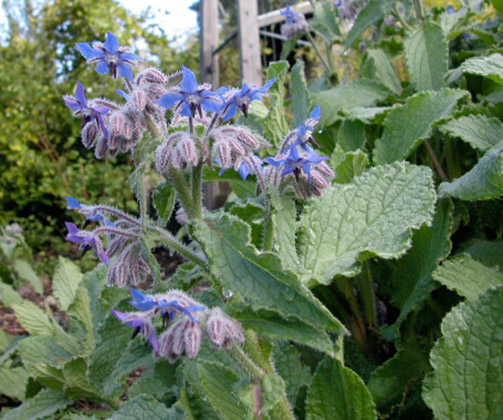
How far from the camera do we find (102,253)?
1047mm

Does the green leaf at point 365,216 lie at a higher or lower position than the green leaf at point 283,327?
higher

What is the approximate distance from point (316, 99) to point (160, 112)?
0.98 meters

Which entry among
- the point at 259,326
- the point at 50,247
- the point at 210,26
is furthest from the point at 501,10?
the point at 50,247

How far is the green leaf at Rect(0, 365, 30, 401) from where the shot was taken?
212 cm

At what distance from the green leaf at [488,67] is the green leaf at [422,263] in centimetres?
30

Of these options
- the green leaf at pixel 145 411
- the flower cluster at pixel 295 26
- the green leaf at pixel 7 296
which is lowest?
the green leaf at pixel 7 296

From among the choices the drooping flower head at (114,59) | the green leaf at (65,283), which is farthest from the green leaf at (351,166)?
the green leaf at (65,283)

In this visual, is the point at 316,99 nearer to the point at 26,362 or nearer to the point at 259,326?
the point at 259,326

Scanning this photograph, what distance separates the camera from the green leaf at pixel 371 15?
1.96 metres

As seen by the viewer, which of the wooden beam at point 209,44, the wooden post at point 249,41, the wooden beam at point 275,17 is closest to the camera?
the wooden post at point 249,41

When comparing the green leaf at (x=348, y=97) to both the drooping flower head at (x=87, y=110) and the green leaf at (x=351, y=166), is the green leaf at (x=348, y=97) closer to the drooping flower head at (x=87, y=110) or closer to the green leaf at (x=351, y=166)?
the green leaf at (x=351, y=166)

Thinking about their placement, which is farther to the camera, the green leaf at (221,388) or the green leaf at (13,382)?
the green leaf at (13,382)

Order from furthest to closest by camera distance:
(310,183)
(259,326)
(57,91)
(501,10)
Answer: (57,91), (501,10), (310,183), (259,326)

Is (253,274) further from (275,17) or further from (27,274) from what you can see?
(275,17)
